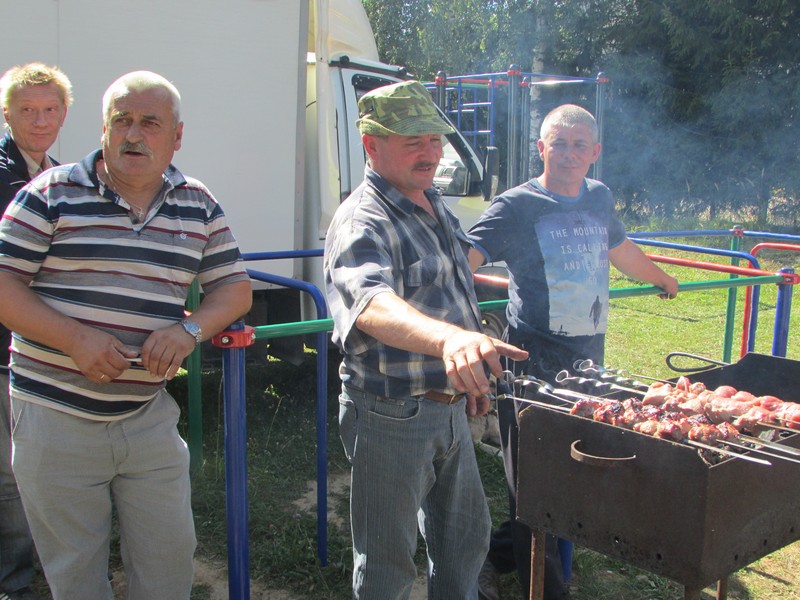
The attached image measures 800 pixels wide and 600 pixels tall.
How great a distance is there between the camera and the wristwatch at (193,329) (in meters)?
2.30

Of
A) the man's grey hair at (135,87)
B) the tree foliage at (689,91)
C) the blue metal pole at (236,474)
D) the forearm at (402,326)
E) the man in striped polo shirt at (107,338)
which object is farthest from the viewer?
the tree foliage at (689,91)

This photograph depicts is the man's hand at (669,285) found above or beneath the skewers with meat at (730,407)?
above

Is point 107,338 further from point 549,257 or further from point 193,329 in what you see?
point 549,257

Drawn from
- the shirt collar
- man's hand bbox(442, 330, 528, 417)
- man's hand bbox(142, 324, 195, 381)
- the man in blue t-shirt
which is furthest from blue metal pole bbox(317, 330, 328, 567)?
man's hand bbox(442, 330, 528, 417)

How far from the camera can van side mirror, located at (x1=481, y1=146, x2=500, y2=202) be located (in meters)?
6.13

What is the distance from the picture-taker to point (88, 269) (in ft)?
7.25

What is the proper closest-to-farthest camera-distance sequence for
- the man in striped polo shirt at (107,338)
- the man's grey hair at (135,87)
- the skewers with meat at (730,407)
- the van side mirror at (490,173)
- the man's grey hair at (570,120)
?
the man in striped polo shirt at (107,338), the man's grey hair at (135,87), the skewers with meat at (730,407), the man's grey hair at (570,120), the van side mirror at (490,173)

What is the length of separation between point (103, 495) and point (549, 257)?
1.74 m

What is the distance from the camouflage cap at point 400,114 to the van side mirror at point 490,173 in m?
3.78

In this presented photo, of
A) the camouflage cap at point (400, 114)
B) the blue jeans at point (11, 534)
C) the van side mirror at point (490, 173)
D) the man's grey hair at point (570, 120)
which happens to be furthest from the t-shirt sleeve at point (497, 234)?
the van side mirror at point (490, 173)

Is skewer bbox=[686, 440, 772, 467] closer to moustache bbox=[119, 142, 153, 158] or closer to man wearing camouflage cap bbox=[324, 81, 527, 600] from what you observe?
man wearing camouflage cap bbox=[324, 81, 527, 600]

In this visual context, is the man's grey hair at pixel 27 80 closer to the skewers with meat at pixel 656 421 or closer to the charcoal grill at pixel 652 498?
the charcoal grill at pixel 652 498

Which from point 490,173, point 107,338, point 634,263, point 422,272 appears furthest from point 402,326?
point 490,173

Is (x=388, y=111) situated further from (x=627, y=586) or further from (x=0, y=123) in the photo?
(x=0, y=123)
